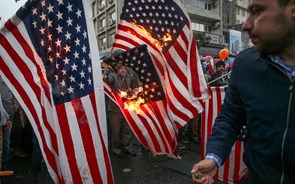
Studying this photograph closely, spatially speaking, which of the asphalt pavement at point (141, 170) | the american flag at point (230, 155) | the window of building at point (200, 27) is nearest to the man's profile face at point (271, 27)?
the american flag at point (230, 155)

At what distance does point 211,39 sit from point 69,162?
1281 inches

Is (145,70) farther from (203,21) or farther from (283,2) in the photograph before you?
(203,21)

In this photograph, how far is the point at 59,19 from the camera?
2893mm

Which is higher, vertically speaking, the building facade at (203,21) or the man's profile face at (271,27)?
the building facade at (203,21)

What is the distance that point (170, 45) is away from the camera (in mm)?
4480

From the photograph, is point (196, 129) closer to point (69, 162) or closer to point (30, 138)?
point (30, 138)

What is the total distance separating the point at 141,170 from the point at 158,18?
2.64 m

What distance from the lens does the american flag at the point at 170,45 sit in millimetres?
4387

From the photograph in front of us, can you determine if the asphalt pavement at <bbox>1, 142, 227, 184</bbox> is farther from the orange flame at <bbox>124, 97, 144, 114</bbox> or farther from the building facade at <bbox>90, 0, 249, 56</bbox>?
the building facade at <bbox>90, 0, 249, 56</bbox>

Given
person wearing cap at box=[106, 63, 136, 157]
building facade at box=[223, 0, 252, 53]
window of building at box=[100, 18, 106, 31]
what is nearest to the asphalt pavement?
person wearing cap at box=[106, 63, 136, 157]

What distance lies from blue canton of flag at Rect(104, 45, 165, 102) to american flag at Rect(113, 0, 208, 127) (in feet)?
0.32

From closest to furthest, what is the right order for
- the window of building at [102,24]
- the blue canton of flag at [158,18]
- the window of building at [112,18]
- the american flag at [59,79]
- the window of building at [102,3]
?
the american flag at [59,79]
the blue canton of flag at [158,18]
the window of building at [112,18]
the window of building at [102,3]
the window of building at [102,24]

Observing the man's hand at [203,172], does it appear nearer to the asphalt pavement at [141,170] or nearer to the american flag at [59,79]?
the american flag at [59,79]

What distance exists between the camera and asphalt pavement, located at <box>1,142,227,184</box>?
5.11 meters
